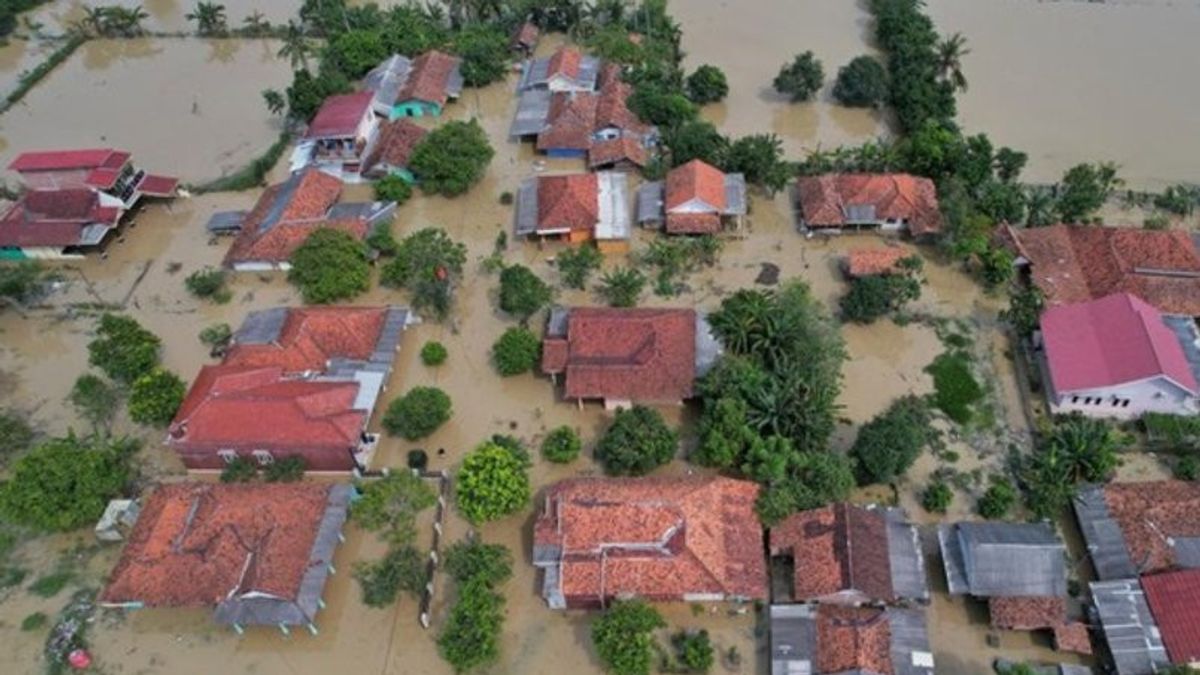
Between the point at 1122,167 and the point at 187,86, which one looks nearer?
the point at 1122,167

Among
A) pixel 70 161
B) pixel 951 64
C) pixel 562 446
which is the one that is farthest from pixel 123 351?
pixel 951 64

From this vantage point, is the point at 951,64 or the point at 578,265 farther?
the point at 951,64

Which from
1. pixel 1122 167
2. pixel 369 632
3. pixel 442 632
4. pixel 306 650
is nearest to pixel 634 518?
pixel 442 632

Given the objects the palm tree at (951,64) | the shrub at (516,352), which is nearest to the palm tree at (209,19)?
the shrub at (516,352)

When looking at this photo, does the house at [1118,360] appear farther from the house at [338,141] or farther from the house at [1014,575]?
the house at [338,141]

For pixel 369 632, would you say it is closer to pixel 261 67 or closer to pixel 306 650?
pixel 306 650

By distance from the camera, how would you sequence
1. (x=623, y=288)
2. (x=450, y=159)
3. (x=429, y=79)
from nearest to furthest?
(x=623, y=288), (x=450, y=159), (x=429, y=79)

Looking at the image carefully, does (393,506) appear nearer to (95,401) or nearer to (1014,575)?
(95,401)
